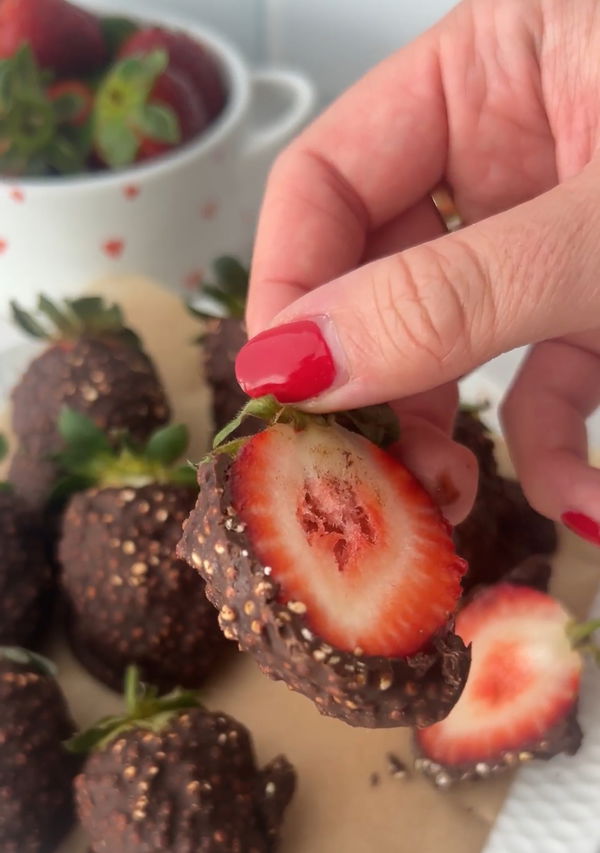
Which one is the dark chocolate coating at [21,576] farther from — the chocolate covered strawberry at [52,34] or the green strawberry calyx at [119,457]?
the chocolate covered strawberry at [52,34]

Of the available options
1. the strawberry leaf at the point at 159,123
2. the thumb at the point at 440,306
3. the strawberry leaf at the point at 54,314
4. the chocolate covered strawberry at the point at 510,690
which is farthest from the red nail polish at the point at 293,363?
the strawberry leaf at the point at 159,123

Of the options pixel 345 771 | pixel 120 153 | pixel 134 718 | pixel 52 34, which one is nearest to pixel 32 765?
pixel 134 718

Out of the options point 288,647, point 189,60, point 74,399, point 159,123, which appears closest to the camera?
point 288,647

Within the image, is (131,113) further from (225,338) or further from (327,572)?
(327,572)

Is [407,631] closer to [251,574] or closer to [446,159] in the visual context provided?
[251,574]

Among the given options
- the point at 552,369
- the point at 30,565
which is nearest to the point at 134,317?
the point at 30,565
